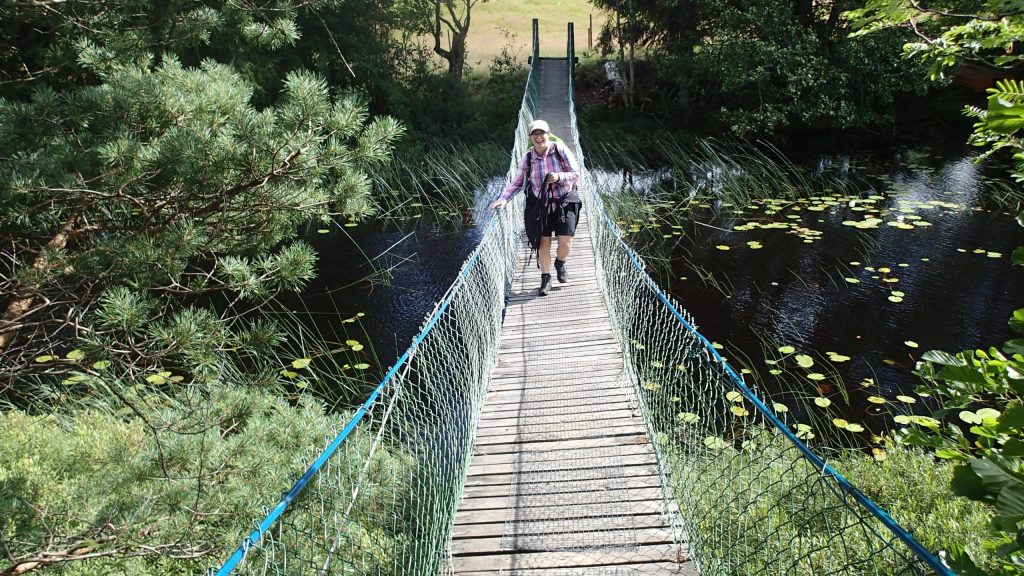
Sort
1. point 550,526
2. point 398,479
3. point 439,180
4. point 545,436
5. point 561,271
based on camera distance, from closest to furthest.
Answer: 1. point 550,526
2. point 545,436
3. point 398,479
4. point 561,271
5. point 439,180

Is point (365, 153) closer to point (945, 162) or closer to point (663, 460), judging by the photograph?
point (663, 460)

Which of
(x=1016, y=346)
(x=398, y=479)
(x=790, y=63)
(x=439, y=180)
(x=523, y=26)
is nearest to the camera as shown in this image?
(x=1016, y=346)

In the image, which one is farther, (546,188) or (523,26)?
(523,26)

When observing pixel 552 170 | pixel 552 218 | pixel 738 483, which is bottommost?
pixel 738 483

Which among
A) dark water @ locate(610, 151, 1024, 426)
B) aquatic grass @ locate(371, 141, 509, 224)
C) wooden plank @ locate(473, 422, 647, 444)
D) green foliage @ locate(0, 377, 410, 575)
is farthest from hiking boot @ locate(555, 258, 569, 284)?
aquatic grass @ locate(371, 141, 509, 224)

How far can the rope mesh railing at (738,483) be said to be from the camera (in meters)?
1.77

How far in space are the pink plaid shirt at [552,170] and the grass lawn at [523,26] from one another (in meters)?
12.8

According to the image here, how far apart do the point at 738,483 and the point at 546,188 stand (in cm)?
171

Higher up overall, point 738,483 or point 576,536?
point 576,536

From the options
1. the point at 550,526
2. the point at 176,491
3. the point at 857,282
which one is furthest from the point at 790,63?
the point at 176,491

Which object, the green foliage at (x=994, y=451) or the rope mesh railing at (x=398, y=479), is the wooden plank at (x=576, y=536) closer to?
the rope mesh railing at (x=398, y=479)

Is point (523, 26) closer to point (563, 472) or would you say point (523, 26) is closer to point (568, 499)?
point (563, 472)

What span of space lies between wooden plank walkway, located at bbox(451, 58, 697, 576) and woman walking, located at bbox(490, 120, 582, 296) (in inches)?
20.5

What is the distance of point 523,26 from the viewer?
18.9m
